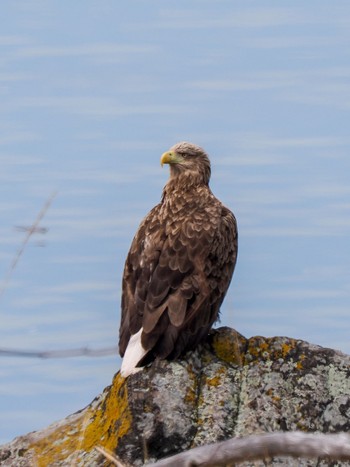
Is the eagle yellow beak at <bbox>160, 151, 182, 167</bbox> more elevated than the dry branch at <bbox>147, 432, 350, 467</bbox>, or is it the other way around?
the eagle yellow beak at <bbox>160, 151, 182, 167</bbox>

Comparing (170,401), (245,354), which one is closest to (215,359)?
(245,354)

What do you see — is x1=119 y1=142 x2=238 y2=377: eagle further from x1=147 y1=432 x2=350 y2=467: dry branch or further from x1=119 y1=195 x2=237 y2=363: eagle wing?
x1=147 y1=432 x2=350 y2=467: dry branch

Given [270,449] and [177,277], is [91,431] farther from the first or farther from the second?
[270,449]

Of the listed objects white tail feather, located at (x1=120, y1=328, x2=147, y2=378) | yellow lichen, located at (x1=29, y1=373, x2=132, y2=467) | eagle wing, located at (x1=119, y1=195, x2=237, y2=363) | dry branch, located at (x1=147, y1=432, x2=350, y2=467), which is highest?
eagle wing, located at (x1=119, y1=195, x2=237, y2=363)

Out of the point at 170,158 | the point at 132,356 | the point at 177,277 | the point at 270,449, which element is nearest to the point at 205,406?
the point at 132,356

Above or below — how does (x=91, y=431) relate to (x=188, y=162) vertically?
A: below

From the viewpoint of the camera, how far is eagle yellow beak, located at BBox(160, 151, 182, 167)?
8203 mm

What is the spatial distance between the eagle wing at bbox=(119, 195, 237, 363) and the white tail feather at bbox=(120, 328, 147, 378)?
46mm

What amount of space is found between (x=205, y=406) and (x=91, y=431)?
0.64m

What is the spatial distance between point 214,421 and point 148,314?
1.00 m

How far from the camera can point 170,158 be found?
27.1 feet

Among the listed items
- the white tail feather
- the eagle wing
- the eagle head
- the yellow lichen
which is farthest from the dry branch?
the eagle head

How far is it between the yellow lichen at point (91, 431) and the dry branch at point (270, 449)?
2653 millimetres

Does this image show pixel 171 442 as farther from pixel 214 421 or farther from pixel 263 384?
pixel 263 384
